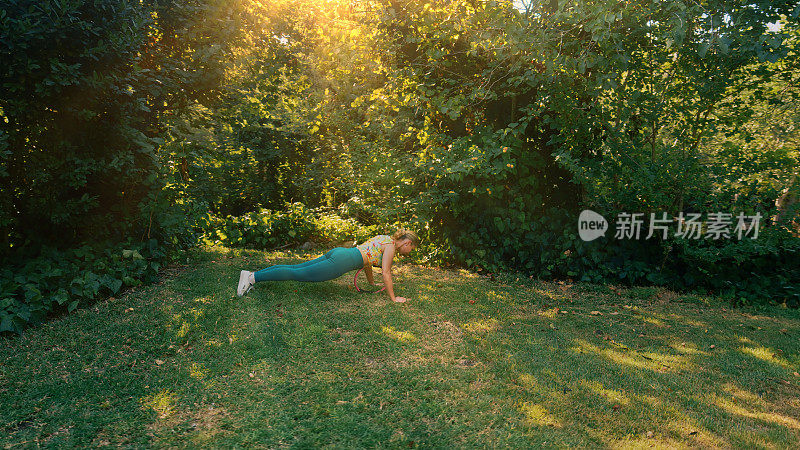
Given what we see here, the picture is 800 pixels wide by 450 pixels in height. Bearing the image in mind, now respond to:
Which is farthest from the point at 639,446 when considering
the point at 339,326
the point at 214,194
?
the point at 214,194

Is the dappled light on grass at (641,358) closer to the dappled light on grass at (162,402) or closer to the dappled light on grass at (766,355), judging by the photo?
the dappled light on grass at (766,355)

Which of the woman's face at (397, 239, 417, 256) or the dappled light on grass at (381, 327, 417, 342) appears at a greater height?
the woman's face at (397, 239, 417, 256)

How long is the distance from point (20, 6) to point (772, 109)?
9.85 metres

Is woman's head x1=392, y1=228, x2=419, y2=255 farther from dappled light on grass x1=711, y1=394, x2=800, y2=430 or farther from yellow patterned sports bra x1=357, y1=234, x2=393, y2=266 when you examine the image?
dappled light on grass x1=711, y1=394, x2=800, y2=430

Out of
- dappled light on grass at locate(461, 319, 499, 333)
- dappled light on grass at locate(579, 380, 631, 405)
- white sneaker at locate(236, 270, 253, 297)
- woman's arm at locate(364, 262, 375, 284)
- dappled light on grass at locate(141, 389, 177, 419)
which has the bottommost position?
dappled light on grass at locate(141, 389, 177, 419)

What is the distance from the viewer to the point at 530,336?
501 cm

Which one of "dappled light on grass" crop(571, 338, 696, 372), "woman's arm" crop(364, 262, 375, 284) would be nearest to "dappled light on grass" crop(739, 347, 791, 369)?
"dappled light on grass" crop(571, 338, 696, 372)

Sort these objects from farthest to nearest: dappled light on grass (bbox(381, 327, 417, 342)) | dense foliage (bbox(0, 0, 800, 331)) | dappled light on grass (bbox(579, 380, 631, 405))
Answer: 1. dense foliage (bbox(0, 0, 800, 331))
2. dappled light on grass (bbox(381, 327, 417, 342))
3. dappled light on grass (bbox(579, 380, 631, 405))

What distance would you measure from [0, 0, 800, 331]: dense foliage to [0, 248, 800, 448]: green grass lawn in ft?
3.99

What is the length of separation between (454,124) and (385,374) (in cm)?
583

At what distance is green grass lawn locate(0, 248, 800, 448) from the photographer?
3102mm

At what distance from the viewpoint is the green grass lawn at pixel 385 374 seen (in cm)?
310

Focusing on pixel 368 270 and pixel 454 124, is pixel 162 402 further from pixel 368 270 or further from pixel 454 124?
pixel 454 124

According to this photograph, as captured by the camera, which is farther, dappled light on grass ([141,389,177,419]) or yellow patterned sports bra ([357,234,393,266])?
yellow patterned sports bra ([357,234,393,266])
